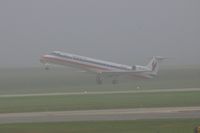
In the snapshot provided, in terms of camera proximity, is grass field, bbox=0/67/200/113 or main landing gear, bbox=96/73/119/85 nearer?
grass field, bbox=0/67/200/113

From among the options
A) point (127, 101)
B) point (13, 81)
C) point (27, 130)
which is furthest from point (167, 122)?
point (13, 81)

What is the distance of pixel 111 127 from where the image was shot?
3130cm

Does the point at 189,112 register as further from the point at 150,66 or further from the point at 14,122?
the point at 150,66

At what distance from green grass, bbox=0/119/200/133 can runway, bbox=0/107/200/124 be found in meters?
2.59

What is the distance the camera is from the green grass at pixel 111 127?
2993 centimetres

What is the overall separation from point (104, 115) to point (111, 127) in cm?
746

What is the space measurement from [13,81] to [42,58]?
693 centimetres

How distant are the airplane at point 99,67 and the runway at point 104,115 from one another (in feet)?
149

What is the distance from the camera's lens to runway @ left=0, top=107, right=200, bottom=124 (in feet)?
120

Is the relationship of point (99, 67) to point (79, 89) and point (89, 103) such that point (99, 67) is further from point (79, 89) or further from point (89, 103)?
point (89, 103)

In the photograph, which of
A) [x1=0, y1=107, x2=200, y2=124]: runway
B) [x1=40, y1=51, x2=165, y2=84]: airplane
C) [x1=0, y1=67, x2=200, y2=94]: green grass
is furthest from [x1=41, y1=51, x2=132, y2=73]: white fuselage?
[x1=0, y1=107, x2=200, y2=124]: runway

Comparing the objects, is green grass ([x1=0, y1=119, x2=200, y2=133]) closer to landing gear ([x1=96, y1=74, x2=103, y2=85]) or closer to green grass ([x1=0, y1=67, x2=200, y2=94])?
green grass ([x1=0, y1=67, x2=200, y2=94])

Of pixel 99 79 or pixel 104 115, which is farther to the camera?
pixel 99 79

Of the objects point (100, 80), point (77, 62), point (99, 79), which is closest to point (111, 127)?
point (77, 62)
